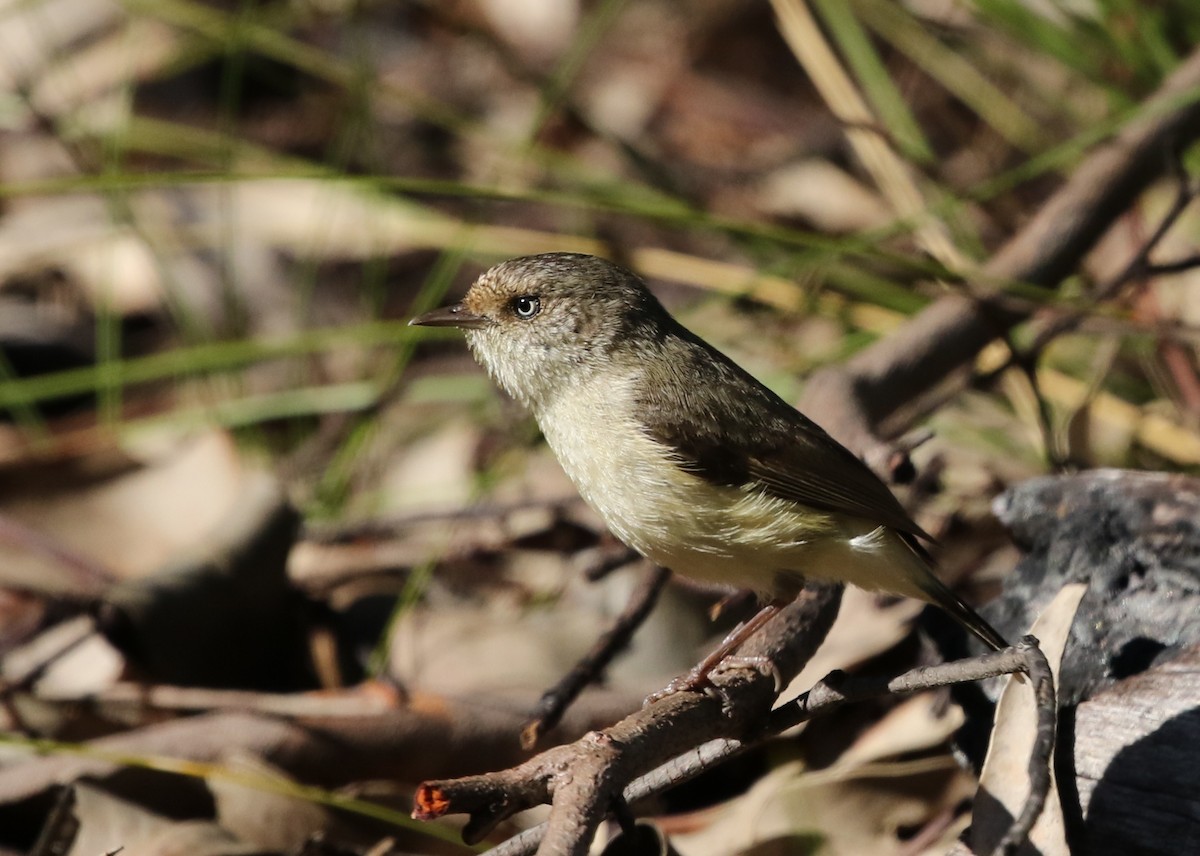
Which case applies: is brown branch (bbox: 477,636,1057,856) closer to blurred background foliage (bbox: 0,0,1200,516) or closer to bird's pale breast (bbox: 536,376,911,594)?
bird's pale breast (bbox: 536,376,911,594)

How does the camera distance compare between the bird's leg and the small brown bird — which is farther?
the small brown bird

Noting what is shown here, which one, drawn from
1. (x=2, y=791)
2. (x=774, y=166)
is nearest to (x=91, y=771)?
(x=2, y=791)

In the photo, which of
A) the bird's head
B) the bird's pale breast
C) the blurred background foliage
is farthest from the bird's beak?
the bird's pale breast

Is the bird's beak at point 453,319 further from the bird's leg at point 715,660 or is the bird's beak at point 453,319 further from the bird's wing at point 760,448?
the bird's leg at point 715,660

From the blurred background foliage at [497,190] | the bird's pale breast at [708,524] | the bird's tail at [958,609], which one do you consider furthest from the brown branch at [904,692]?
the blurred background foliage at [497,190]

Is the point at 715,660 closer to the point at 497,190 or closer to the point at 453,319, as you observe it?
the point at 453,319

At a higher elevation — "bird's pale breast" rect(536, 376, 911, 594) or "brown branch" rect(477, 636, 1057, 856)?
"bird's pale breast" rect(536, 376, 911, 594)
